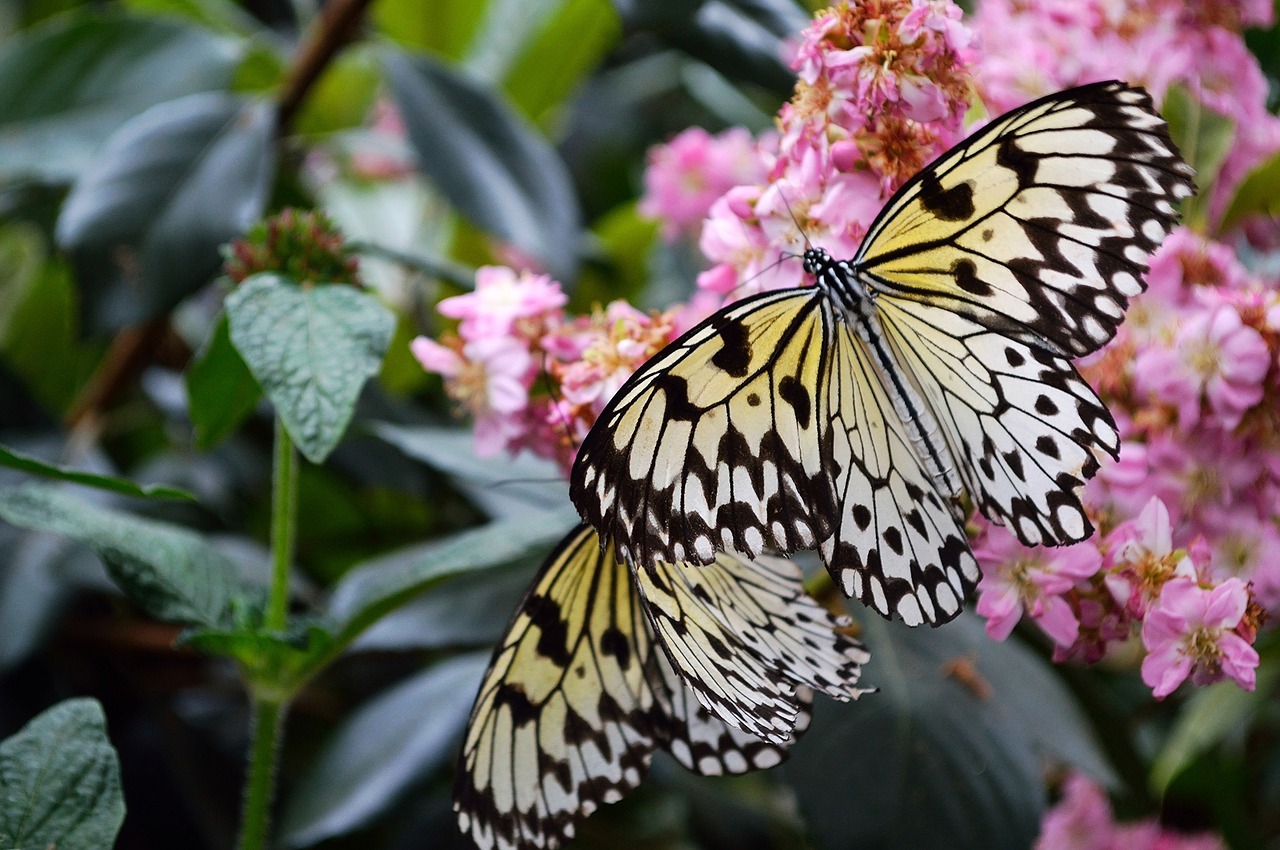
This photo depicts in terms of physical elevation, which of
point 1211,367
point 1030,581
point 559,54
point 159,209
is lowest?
point 159,209

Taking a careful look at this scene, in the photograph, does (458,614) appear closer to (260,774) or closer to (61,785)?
(260,774)

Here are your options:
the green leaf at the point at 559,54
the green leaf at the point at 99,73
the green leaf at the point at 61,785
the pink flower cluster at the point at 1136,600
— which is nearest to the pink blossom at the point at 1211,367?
the pink flower cluster at the point at 1136,600

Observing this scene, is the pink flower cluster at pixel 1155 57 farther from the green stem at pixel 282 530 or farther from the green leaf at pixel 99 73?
the green leaf at pixel 99 73

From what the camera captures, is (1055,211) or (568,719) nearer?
(1055,211)

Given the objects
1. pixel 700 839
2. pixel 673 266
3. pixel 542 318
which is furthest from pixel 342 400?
pixel 673 266

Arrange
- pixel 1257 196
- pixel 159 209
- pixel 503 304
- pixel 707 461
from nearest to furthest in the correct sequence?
1. pixel 707 461
2. pixel 503 304
3. pixel 1257 196
4. pixel 159 209

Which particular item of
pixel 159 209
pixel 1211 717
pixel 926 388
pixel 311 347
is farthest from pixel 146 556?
pixel 1211 717

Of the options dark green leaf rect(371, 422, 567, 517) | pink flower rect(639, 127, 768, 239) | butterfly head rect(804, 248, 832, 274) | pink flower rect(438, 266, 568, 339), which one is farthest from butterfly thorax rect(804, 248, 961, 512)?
pink flower rect(639, 127, 768, 239)
